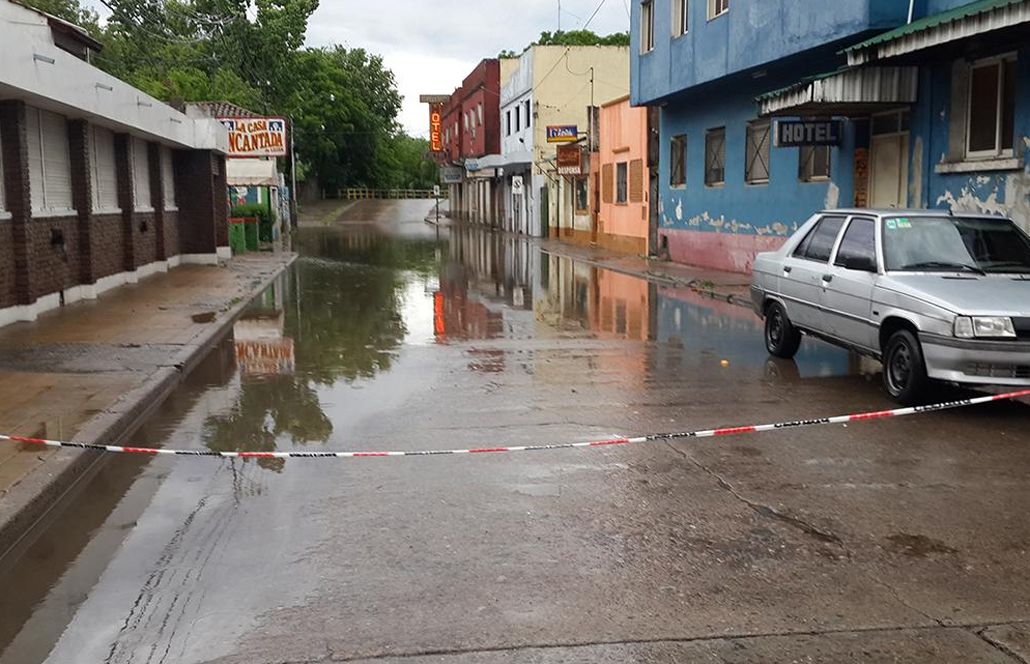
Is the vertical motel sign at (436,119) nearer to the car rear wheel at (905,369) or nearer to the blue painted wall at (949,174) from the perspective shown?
the blue painted wall at (949,174)

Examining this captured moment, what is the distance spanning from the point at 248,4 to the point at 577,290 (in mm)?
55261

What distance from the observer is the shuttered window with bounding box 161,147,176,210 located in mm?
25000

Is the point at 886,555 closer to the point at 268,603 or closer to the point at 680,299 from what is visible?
the point at 268,603

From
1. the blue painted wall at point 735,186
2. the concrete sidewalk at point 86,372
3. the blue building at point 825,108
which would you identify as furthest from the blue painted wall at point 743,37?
the concrete sidewalk at point 86,372

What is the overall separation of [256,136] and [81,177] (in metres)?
16.8

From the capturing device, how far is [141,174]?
2277cm

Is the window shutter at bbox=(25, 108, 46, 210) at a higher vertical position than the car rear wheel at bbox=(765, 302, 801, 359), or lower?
higher

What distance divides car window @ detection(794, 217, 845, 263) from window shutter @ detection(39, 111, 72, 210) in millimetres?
11424

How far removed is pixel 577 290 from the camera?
2156 centimetres

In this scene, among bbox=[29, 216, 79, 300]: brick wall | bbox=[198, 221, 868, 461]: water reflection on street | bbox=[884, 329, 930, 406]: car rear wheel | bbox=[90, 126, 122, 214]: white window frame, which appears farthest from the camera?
bbox=[90, 126, 122, 214]: white window frame

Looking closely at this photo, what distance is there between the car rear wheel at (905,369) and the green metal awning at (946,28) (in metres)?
4.74

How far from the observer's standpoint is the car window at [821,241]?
10.7 meters

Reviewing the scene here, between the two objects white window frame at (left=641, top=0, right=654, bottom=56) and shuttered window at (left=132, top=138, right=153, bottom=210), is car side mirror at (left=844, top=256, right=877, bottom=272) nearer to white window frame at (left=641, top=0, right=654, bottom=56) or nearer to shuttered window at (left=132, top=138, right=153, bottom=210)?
shuttered window at (left=132, top=138, right=153, bottom=210)

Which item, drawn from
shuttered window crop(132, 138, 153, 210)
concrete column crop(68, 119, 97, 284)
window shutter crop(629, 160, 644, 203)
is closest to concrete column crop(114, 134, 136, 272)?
shuttered window crop(132, 138, 153, 210)
